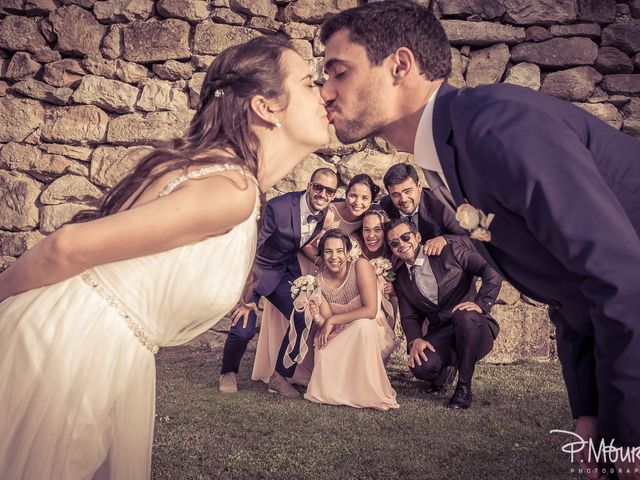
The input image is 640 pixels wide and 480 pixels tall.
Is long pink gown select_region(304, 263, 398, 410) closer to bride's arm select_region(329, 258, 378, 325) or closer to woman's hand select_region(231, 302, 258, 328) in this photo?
bride's arm select_region(329, 258, 378, 325)

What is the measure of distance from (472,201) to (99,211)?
3.53 feet

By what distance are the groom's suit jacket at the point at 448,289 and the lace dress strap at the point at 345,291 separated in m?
0.44

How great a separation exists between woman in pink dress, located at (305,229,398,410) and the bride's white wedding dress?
2796mm

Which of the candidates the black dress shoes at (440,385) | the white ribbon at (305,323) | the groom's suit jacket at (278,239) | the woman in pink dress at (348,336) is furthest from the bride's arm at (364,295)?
the black dress shoes at (440,385)

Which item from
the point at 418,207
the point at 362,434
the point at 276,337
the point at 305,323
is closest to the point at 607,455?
the point at 362,434

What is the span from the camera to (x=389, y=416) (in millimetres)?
4012

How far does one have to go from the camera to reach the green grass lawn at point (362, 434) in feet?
9.84

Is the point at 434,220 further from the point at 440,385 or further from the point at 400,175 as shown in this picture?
the point at 440,385

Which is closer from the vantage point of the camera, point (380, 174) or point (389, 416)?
point (389, 416)

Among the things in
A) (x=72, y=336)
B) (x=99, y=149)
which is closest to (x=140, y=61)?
(x=99, y=149)

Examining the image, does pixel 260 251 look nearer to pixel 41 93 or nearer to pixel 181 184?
pixel 41 93

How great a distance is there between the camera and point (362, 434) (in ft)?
11.8

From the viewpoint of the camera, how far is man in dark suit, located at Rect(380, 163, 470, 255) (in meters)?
5.05

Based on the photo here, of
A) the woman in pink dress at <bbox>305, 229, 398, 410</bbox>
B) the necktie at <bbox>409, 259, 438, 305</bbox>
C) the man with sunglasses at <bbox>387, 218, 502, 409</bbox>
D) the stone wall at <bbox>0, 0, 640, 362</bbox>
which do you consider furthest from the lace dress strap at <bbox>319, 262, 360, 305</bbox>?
the stone wall at <bbox>0, 0, 640, 362</bbox>
